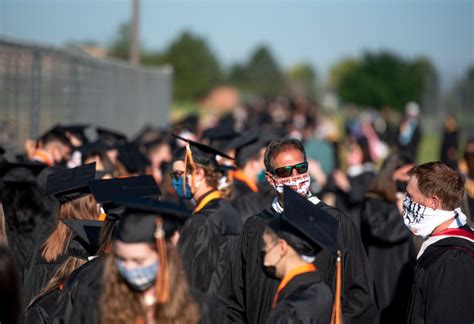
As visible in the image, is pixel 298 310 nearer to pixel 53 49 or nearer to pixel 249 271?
pixel 249 271

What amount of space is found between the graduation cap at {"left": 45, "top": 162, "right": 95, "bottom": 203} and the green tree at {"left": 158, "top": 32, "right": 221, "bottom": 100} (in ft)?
256

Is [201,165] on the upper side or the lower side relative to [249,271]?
upper

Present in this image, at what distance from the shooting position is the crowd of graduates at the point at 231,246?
3.40 metres

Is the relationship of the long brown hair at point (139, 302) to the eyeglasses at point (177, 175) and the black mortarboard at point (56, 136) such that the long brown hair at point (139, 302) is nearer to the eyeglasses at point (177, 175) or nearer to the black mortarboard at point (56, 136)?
the eyeglasses at point (177, 175)

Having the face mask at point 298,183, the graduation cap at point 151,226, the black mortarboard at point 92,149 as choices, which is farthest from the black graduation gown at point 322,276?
the black mortarboard at point 92,149

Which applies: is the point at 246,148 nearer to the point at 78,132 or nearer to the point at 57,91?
the point at 78,132

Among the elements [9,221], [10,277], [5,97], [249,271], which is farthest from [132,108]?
[10,277]

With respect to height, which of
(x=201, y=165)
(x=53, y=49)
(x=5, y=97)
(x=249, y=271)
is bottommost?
(x=249, y=271)

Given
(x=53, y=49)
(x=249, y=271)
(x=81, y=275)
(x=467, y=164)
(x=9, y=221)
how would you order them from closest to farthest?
(x=81, y=275), (x=249, y=271), (x=9, y=221), (x=467, y=164), (x=53, y=49)

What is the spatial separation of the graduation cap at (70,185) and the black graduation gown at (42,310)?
1038 mm

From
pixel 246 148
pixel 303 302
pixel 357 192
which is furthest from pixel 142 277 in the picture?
pixel 357 192

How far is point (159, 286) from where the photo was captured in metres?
3.31

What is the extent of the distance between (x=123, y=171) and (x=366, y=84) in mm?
55909

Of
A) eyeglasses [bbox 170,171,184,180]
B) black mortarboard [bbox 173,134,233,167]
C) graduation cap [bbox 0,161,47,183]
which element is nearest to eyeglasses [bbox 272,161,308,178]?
black mortarboard [bbox 173,134,233,167]
